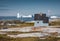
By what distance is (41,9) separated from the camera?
2367mm

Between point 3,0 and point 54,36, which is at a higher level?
point 3,0

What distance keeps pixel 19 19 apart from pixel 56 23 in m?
0.62

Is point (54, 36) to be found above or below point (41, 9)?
below

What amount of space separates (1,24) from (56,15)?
3.06 feet

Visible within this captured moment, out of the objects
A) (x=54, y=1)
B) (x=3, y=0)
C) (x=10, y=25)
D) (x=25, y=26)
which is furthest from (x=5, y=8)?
(x=54, y=1)

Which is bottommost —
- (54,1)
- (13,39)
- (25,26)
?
(13,39)

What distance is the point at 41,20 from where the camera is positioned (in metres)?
2.34

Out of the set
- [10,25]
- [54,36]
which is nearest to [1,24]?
[10,25]

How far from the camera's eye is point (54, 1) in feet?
7.77

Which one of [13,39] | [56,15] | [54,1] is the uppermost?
[54,1]

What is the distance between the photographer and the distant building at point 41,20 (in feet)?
7.66

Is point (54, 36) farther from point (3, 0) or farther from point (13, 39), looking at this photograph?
point (3, 0)

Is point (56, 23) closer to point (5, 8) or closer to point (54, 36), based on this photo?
point (54, 36)

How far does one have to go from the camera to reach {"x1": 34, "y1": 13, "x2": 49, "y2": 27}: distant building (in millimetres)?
2334
